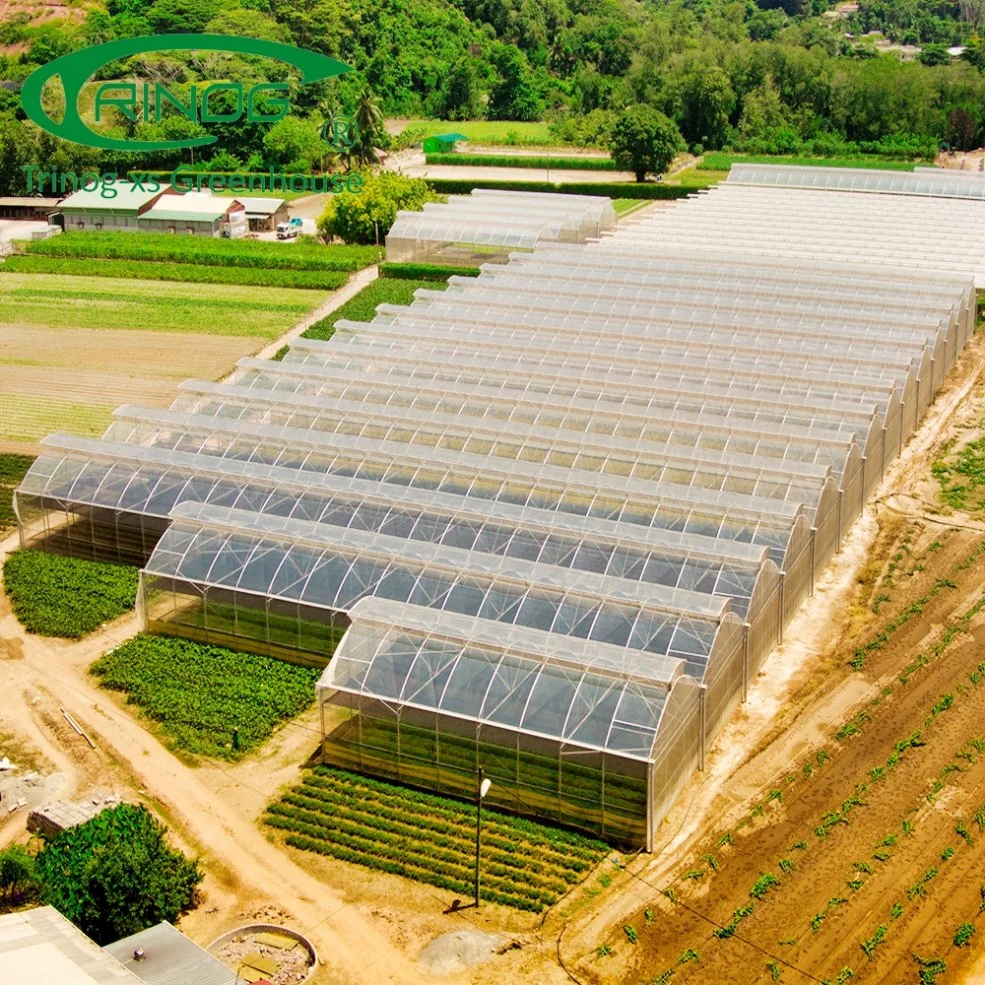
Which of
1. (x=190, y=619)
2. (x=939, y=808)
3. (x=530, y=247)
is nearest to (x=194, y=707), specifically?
(x=190, y=619)

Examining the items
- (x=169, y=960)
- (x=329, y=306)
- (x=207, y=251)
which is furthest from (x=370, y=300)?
(x=169, y=960)

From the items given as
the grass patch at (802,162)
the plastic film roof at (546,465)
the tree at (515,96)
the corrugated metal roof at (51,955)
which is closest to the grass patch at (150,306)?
the plastic film roof at (546,465)

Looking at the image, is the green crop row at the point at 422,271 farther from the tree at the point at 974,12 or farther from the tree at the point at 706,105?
the tree at the point at 974,12

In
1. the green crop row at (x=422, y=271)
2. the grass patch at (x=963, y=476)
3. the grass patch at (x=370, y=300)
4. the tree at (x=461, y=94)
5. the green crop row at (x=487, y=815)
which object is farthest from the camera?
the tree at (x=461, y=94)

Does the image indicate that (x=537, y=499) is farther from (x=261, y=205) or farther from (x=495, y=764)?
(x=261, y=205)

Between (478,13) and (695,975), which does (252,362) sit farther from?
(478,13)

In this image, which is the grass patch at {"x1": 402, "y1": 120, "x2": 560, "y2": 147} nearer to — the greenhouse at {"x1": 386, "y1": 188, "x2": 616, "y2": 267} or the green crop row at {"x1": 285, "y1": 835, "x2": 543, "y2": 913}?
the greenhouse at {"x1": 386, "y1": 188, "x2": 616, "y2": 267}
